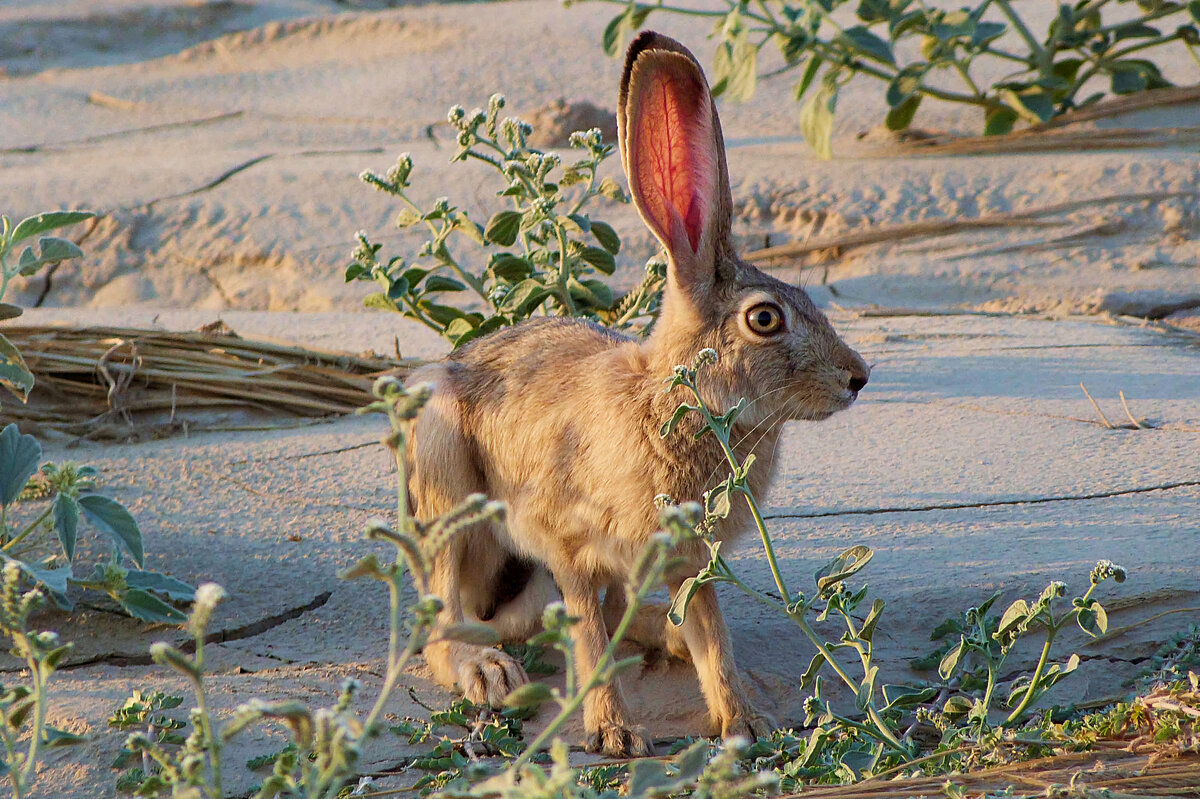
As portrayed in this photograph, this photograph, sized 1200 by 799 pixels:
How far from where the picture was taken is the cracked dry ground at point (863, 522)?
287 centimetres

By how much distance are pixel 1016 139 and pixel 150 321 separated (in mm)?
4517

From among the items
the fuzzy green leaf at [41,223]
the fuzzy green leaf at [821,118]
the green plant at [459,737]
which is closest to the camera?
the green plant at [459,737]

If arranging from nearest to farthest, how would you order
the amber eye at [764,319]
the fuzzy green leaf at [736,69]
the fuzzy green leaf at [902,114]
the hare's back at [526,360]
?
the amber eye at [764,319]
the hare's back at [526,360]
the fuzzy green leaf at [736,69]
the fuzzy green leaf at [902,114]

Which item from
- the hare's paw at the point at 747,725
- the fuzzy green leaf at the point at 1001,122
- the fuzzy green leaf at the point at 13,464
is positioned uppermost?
the fuzzy green leaf at the point at 1001,122

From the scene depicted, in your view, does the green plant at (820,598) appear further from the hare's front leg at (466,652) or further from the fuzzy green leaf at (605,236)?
the fuzzy green leaf at (605,236)

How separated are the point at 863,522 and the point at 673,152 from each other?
132 cm

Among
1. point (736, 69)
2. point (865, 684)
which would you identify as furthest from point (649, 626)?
point (736, 69)

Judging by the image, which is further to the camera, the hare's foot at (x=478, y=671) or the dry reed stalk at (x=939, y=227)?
the dry reed stalk at (x=939, y=227)

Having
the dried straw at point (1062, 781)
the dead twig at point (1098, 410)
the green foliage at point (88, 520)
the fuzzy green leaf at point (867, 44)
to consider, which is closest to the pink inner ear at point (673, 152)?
the dried straw at point (1062, 781)

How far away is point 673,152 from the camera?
2.70 m

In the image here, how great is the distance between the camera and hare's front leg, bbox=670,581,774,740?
8.84ft

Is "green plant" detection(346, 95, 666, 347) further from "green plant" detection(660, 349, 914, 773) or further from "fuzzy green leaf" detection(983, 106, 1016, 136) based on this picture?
"fuzzy green leaf" detection(983, 106, 1016, 136)

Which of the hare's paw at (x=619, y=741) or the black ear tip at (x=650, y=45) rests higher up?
the black ear tip at (x=650, y=45)

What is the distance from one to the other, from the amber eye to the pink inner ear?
0.63ft
